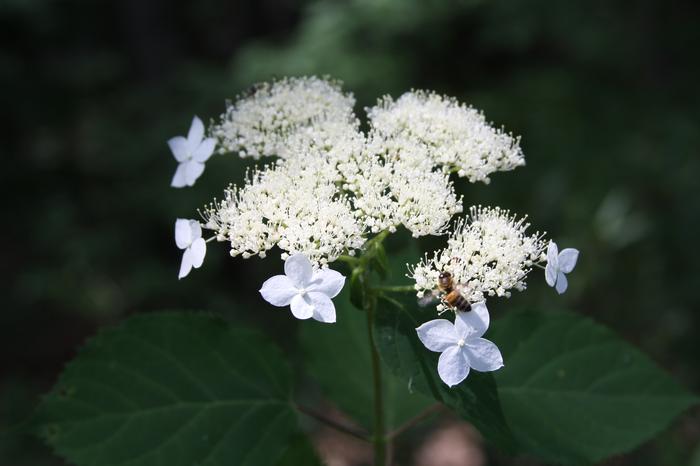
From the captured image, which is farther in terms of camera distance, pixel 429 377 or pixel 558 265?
pixel 558 265

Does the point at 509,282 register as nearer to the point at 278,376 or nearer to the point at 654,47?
the point at 278,376

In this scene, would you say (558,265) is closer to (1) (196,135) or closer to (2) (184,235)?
(2) (184,235)

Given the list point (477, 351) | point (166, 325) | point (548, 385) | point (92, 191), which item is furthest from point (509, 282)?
point (92, 191)

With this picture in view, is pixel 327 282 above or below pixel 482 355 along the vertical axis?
above

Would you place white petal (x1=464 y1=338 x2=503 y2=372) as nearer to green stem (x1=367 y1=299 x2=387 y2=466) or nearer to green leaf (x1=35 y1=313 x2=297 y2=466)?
green stem (x1=367 y1=299 x2=387 y2=466)

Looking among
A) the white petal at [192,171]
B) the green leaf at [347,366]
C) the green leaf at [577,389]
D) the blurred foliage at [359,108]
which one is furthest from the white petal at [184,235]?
the blurred foliage at [359,108]

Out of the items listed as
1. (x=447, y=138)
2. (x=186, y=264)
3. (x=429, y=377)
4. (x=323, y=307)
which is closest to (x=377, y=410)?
(x=429, y=377)

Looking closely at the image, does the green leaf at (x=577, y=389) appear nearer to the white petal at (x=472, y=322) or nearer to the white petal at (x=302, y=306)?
the white petal at (x=472, y=322)
